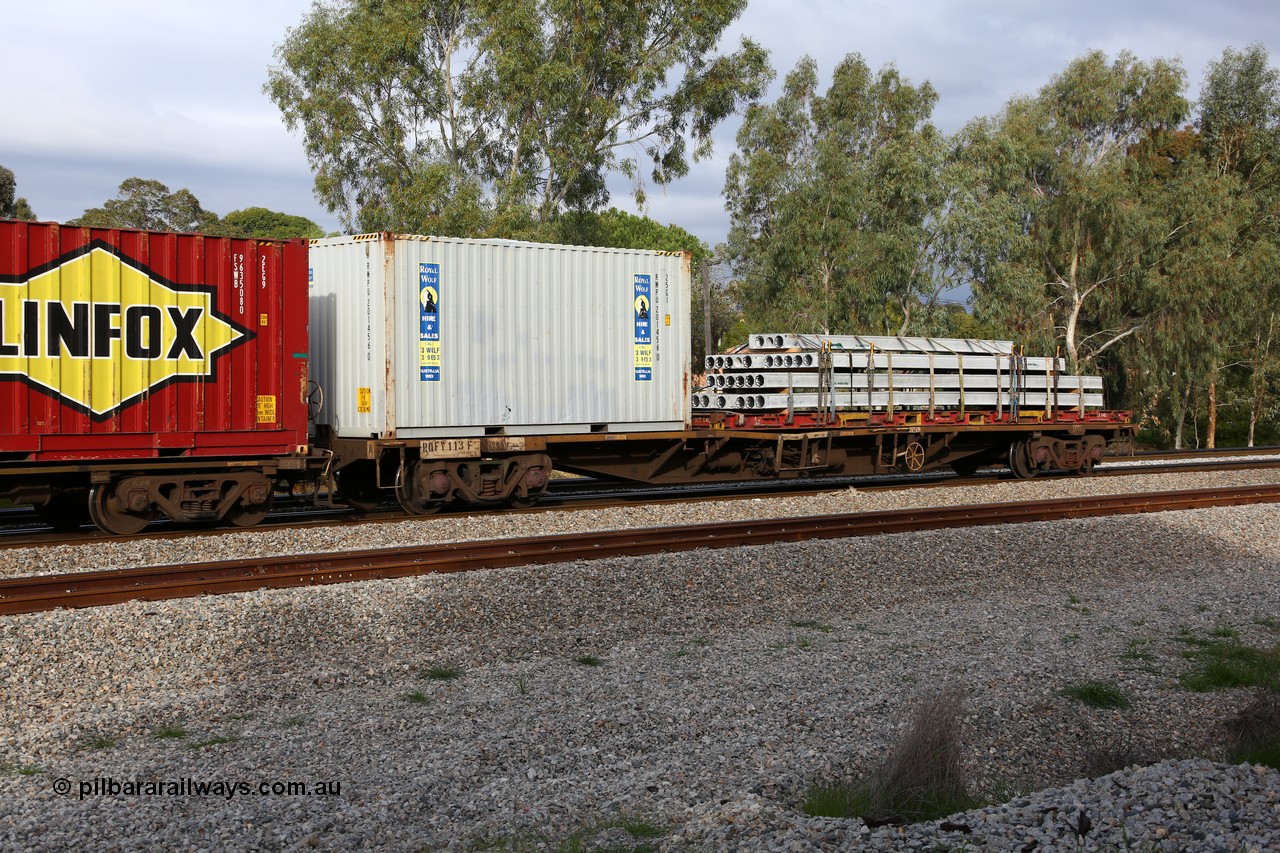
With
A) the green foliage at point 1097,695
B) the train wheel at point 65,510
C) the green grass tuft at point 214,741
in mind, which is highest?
the train wheel at point 65,510

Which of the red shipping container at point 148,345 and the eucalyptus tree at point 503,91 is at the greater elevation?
the eucalyptus tree at point 503,91

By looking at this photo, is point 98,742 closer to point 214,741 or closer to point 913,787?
point 214,741

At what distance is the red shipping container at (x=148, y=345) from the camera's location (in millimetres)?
10875

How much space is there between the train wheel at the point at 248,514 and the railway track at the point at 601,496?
0.14 metres

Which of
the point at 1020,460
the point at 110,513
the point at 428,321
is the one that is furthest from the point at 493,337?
the point at 1020,460

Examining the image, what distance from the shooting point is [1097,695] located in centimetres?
644

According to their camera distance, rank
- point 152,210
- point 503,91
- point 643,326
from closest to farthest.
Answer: point 643,326
point 503,91
point 152,210

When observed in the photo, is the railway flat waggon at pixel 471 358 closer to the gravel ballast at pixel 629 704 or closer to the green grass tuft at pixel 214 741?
the gravel ballast at pixel 629 704

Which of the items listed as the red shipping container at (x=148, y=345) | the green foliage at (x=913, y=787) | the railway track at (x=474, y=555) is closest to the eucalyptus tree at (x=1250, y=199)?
the railway track at (x=474, y=555)

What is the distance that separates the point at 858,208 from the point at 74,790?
32825 millimetres

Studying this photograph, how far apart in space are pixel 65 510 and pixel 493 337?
5575 millimetres

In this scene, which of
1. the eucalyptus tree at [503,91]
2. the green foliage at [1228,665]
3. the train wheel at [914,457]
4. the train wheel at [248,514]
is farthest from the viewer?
Answer: the eucalyptus tree at [503,91]

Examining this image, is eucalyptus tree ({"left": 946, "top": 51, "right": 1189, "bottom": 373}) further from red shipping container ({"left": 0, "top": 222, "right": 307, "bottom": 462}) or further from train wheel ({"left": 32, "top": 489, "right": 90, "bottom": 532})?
train wheel ({"left": 32, "top": 489, "right": 90, "bottom": 532})

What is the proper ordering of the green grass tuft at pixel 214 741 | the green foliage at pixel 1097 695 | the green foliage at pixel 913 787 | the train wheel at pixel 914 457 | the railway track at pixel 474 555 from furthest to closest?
the train wheel at pixel 914 457
the railway track at pixel 474 555
the green foliage at pixel 1097 695
the green grass tuft at pixel 214 741
the green foliage at pixel 913 787
